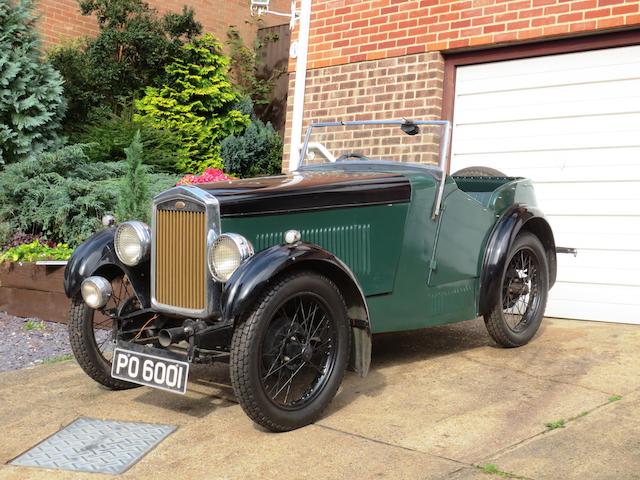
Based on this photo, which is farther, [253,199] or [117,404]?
[117,404]

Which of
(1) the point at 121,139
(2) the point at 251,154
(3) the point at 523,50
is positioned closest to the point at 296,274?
(3) the point at 523,50

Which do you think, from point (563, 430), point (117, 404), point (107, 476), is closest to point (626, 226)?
point (563, 430)

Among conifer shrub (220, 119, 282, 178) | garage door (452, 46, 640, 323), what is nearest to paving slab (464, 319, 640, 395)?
garage door (452, 46, 640, 323)

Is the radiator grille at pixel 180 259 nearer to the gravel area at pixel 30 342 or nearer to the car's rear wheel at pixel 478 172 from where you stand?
the gravel area at pixel 30 342

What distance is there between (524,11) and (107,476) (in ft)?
17.7

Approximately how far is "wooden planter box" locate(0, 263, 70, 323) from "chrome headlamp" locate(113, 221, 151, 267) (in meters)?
2.64

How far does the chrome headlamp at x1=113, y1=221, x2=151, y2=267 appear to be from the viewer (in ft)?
13.3

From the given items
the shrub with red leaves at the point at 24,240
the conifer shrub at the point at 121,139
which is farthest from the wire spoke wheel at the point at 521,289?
the conifer shrub at the point at 121,139

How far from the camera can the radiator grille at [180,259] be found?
377 cm

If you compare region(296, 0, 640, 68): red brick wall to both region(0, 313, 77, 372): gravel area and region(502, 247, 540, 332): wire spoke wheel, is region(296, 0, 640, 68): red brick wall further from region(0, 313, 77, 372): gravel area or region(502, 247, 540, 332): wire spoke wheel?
region(0, 313, 77, 372): gravel area

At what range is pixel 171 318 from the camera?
4074mm

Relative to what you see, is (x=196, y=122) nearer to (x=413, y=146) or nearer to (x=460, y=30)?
(x=460, y=30)

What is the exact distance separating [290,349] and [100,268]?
131cm

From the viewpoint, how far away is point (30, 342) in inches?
240
